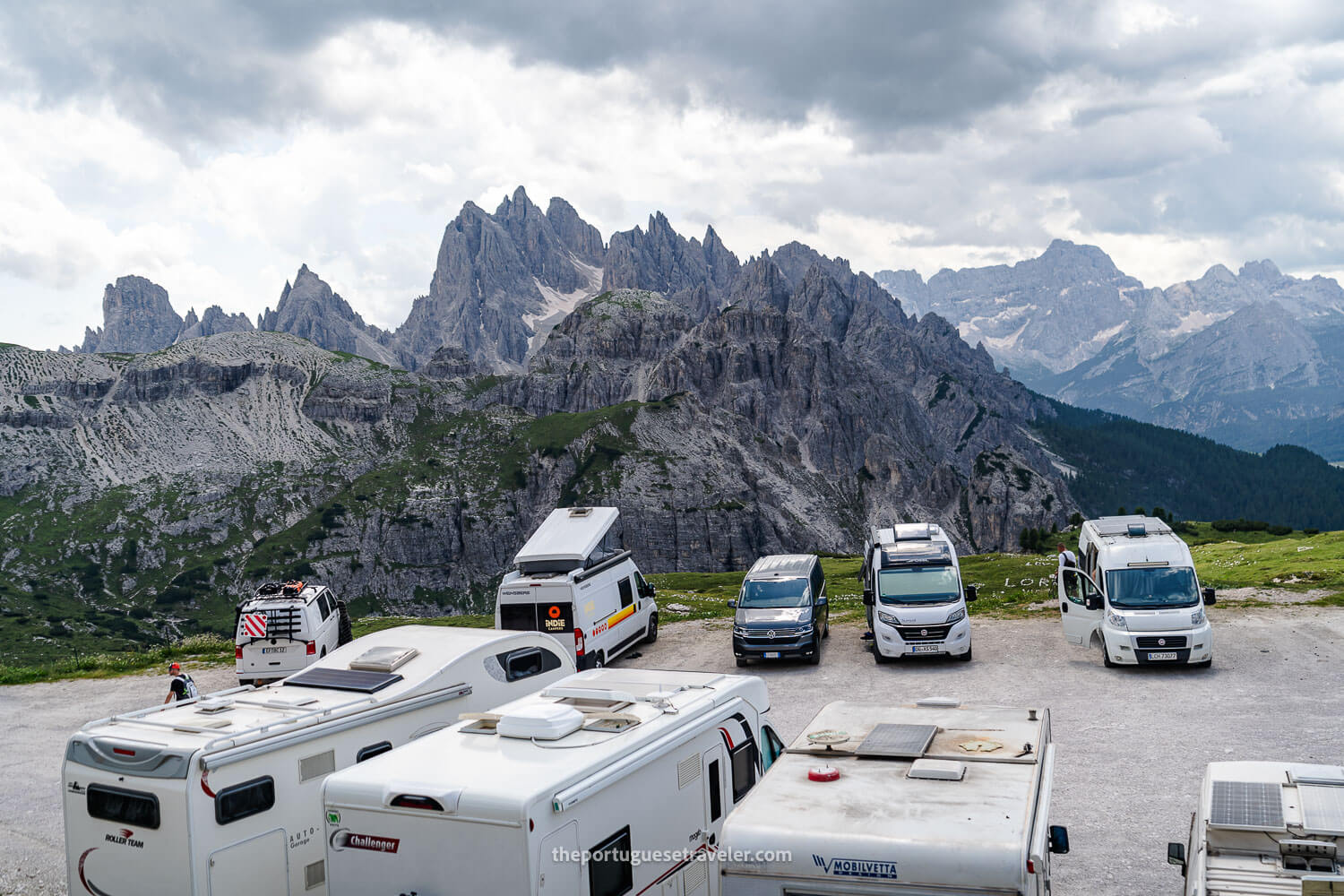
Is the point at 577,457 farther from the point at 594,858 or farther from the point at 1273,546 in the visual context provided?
the point at 594,858

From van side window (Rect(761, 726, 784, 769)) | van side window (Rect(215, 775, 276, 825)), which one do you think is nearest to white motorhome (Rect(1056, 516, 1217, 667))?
van side window (Rect(761, 726, 784, 769))

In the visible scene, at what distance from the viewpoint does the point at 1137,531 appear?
25.3 m

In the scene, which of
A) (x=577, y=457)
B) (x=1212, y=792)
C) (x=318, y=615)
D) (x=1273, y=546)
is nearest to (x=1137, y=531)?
(x=1212, y=792)

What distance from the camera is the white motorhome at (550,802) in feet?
25.2

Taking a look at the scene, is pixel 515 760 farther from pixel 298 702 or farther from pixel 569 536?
pixel 569 536

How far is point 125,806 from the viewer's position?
10070 millimetres

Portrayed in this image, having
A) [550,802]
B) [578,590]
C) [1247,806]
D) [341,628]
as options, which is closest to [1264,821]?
[1247,806]

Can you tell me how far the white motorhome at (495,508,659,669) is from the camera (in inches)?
937

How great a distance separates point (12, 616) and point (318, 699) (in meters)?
133

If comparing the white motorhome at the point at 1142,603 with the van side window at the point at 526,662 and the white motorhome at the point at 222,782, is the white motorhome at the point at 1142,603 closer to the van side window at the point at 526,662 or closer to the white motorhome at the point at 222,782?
the van side window at the point at 526,662

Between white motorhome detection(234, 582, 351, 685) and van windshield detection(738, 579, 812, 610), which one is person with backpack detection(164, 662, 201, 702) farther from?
van windshield detection(738, 579, 812, 610)

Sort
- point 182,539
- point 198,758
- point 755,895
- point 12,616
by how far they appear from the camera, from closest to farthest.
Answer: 1. point 755,895
2. point 198,758
3. point 12,616
4. point 182,539

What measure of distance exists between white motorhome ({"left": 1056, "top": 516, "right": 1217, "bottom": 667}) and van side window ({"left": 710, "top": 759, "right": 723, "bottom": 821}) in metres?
17.2

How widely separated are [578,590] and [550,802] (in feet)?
53.6
